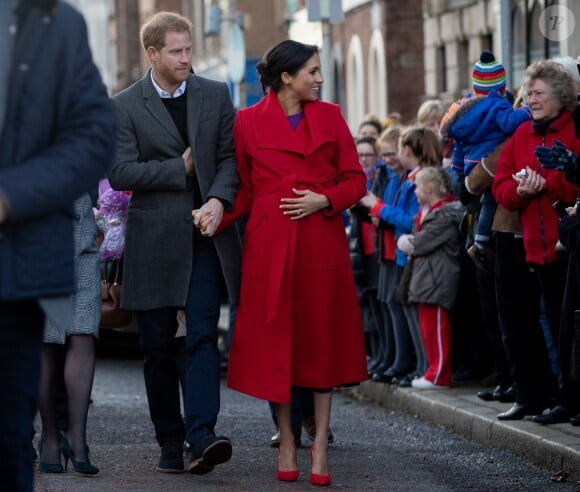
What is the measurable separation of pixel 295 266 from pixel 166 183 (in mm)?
703

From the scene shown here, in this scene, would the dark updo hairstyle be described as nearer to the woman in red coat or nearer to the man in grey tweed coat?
the woman in red coat

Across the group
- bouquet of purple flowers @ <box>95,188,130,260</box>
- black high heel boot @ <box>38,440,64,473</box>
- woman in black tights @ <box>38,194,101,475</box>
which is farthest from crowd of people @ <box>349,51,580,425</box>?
black high heel boot @ <box>38,440,64,473</box>

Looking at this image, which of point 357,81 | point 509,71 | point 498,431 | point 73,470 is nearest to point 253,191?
point 73,470

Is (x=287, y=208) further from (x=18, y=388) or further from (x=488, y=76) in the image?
(x=18, y=388)

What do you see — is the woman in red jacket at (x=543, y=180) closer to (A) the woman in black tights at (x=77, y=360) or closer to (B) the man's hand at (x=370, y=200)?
(A) the woman in black tights at (x=77, y=360)

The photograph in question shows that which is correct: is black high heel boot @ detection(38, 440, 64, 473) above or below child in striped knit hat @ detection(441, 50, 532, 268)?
below

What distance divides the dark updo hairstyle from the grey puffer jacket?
3.54 metres

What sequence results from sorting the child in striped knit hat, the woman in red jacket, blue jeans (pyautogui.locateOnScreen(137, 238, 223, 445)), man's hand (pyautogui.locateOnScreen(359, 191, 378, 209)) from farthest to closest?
man's hand (pyautogui.locateOnScreen(359, 191, 378, 209)) → the child in striped knit hat → the woman in red jacket → blue jeans (pyautogui.locateOnScreen(137, 238, 223, 445))

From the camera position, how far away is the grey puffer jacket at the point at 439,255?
1121 centimetres

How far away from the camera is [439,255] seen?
11.3 metres

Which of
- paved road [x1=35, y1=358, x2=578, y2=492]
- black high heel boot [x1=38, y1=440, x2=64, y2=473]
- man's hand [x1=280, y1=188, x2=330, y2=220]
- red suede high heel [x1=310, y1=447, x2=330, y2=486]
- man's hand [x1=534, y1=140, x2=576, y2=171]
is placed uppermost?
man's hand [x1=534, y1=140, x2=576, y2=171]

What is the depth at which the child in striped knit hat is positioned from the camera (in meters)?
9.57

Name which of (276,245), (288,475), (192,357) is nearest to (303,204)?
(276,245)

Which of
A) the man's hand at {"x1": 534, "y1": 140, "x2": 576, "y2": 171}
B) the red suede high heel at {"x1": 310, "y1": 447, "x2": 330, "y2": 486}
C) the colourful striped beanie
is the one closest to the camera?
the red suede high heel at {"x1": 310, "y1": 447, "x2": 330, "y2": 486}
